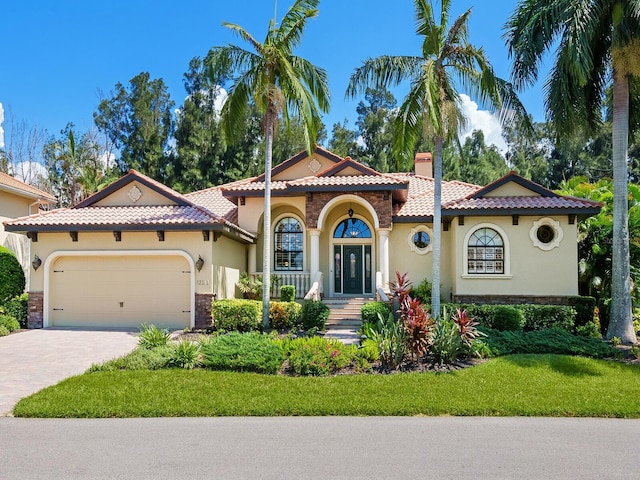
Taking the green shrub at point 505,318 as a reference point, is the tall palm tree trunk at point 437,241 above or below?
above

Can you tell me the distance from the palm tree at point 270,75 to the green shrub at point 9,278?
27.2 ft

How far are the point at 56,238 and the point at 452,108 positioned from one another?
13.2m

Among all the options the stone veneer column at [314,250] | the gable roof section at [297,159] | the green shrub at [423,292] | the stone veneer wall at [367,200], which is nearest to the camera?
the green shrub at [423,292]

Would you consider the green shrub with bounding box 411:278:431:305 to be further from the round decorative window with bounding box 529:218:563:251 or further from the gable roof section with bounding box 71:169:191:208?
the gable roof section with bounding box 71:169:191:208

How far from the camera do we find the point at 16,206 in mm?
20453

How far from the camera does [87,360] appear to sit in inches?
409

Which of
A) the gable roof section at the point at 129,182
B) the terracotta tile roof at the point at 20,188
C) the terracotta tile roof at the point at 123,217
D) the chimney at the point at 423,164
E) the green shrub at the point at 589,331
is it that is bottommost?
the green shrub at the point at 589,331

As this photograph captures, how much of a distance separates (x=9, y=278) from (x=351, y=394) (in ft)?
41.2

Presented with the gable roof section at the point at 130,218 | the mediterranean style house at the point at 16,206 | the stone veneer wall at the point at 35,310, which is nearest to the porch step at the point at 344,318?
the gable roof section at the point at 130,218

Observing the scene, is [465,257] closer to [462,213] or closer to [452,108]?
[462,213]

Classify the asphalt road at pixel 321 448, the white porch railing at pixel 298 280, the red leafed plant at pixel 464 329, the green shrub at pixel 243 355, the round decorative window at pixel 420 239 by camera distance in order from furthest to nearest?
the round decorative window at pixel 420 239, the white porch railing at pixel 298 280, the red leafed plant at pixel 464 329, the green shrub at pixel 243 355, the asphalt road at pixel 321 448

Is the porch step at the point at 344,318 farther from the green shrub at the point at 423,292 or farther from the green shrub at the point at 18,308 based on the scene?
the green shrub at the point at 18,308

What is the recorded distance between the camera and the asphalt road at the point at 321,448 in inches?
193

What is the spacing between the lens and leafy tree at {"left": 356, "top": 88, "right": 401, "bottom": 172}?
33.1m
